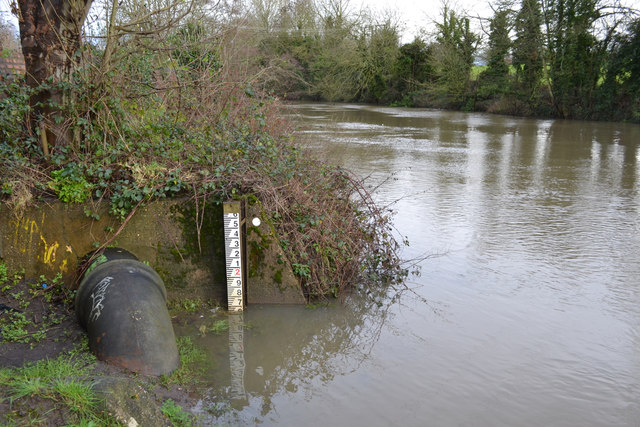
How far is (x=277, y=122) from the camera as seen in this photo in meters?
9.29

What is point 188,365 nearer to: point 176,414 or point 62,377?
point 176,414

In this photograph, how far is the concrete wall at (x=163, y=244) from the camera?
555 centimetres

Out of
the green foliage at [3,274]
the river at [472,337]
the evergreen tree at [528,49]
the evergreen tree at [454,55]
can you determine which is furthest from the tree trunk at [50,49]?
the evergreen tree at [454,55]

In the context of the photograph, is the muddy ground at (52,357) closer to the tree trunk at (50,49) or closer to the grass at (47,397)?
the grass at (47,397)

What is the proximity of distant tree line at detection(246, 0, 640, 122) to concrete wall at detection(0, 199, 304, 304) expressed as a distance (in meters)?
9.76

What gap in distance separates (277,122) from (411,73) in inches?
1342

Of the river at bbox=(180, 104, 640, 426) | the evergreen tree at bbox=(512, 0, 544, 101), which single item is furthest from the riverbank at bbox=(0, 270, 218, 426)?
the evergreen tree at bbox=(512, 0, 544, 101)

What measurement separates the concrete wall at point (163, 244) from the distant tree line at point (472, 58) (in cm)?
976

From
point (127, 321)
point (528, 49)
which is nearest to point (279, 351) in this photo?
point (127, 321)

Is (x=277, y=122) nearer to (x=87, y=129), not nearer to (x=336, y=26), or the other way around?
(x=87, y=129)

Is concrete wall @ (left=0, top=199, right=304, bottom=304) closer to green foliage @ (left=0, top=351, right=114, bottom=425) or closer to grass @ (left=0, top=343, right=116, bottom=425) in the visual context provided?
green foliage @ (left=0, top=351, right=114, bottom=425)

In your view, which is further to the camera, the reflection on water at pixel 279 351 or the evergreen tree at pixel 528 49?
the evergreen tree at pixel 528 49

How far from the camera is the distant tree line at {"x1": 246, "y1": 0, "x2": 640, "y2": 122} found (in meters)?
26.1

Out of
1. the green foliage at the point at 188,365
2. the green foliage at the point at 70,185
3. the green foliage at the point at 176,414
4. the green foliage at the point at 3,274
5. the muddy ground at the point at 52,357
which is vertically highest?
the green foliage at the point at 70,185
